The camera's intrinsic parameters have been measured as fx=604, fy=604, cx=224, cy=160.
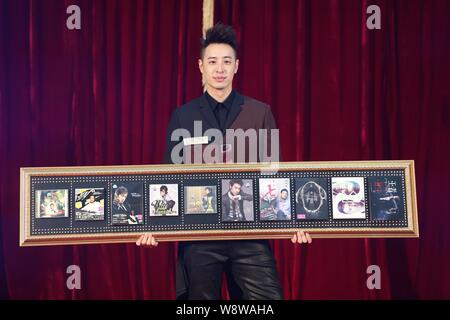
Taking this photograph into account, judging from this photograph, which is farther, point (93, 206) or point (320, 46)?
point (320, 46)

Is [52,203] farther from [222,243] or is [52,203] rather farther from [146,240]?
[222,243]

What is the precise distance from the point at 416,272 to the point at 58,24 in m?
2.79

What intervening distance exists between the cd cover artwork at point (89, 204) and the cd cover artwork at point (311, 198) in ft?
3.41

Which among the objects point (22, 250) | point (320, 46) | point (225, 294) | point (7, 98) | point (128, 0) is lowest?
point (225, 294)

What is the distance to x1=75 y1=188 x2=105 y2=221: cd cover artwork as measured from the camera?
320cm

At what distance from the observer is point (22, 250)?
386 cm

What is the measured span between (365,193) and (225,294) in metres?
1.20

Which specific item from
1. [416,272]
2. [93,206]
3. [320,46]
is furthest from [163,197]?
[416,272]

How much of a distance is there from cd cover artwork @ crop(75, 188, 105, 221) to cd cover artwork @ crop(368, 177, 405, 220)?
4.69 ft

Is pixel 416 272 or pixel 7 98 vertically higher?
pixel 7 98

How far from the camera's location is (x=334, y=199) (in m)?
3.21

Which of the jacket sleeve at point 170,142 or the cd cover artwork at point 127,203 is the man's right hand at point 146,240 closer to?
the cd cover artwork at point 127,203

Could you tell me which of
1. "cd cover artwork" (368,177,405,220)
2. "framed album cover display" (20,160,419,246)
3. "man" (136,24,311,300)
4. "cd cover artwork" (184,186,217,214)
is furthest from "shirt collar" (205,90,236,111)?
"cd cover artwork" (368,177,405,220)
